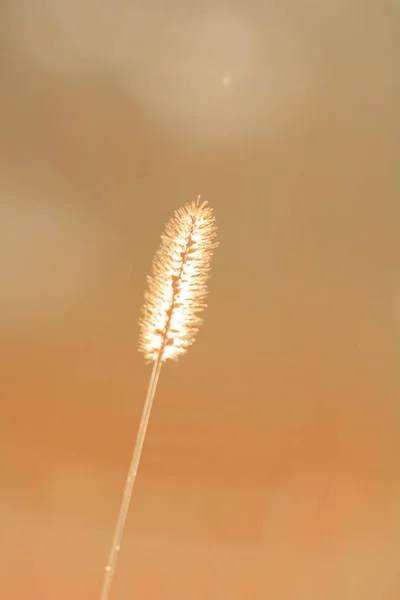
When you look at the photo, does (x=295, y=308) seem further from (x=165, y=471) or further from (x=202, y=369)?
(x=165, y=471)

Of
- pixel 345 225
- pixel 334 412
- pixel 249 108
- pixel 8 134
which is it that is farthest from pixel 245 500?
pixel 8 134

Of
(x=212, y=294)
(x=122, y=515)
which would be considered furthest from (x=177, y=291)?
(x=212, y=294)

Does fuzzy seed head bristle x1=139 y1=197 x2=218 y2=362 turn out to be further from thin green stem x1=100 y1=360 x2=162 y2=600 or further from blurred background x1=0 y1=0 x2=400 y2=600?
blurred background x1=0 y1=0 x2=400 y2=600

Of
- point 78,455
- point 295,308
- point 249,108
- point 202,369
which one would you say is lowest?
point 78,455

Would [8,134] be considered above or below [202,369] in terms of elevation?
above

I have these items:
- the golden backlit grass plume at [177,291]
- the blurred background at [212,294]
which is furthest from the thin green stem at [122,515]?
the blurred background at [212,294]

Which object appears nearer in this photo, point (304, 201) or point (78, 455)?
point (78, 455)
